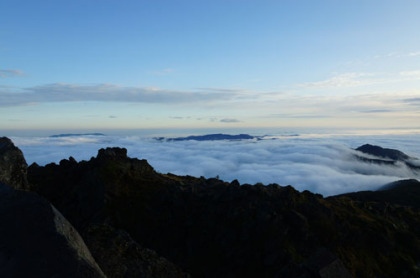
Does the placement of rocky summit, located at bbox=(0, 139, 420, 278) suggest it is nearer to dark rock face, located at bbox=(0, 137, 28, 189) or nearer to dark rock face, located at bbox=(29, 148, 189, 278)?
dark rock face, located at bbox=(29, 148, 189, 278)

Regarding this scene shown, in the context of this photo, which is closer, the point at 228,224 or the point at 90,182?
the point at 228,224

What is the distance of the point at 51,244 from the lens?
354 inches

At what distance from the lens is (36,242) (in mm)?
8906

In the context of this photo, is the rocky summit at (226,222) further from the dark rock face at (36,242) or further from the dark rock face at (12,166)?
the dark rock face at (36,242)

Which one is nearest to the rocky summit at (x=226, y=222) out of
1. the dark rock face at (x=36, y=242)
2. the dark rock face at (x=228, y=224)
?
the dark rock face at (x=228, y=224)

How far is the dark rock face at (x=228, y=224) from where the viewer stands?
47375 millimetres

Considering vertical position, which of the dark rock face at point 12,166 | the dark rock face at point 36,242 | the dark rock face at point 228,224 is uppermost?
the dark rock face at point 12,166

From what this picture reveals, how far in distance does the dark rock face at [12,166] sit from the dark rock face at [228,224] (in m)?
30.1

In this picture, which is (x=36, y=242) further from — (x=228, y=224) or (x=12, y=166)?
(x=228, y=224)

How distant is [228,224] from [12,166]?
3884 cm

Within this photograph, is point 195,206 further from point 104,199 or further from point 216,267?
point 104,199

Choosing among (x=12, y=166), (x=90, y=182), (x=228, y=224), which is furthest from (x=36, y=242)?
(x=90, y=182)

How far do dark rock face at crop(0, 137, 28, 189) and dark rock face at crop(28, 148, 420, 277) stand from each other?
30.1 metres

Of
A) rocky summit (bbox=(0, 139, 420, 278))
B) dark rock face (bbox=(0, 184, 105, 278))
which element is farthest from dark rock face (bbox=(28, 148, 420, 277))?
dark rock face (bbox=(0, 184, 105, 278))
